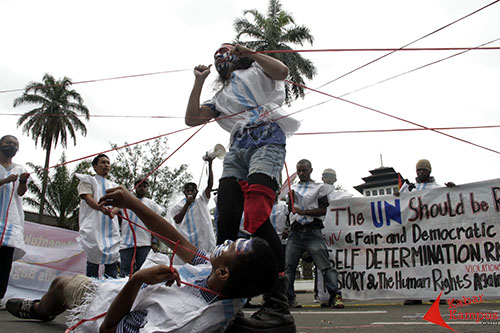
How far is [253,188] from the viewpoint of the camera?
7.70 ft

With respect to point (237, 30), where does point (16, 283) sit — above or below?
below

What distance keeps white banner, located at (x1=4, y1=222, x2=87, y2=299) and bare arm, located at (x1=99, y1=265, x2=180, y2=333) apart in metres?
4.48

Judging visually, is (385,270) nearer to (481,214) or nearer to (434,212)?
(434,212)

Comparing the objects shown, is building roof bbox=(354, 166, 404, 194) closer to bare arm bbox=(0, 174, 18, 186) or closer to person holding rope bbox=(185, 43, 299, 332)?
bare arm bbox=(0, 174, 18, 186)

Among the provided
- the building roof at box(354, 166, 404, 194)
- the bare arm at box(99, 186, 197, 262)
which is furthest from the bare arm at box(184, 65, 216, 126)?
the building roof at box(354, 166, 404, 194)

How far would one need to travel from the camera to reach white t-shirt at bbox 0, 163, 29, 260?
4203 mm

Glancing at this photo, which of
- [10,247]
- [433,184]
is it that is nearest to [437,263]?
[433,184]

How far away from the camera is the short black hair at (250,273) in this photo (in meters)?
1.85

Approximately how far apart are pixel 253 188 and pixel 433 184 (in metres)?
4.34

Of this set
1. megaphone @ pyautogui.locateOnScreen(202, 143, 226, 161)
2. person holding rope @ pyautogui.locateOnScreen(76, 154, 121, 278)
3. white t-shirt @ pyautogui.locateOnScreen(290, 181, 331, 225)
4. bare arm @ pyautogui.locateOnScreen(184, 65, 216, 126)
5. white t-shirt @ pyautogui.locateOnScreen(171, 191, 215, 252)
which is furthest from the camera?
white t-shirt @ pyautogui.locateOnScreen(171, 191, 215, 252)

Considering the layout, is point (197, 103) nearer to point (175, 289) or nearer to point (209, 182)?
point (175, 289)
